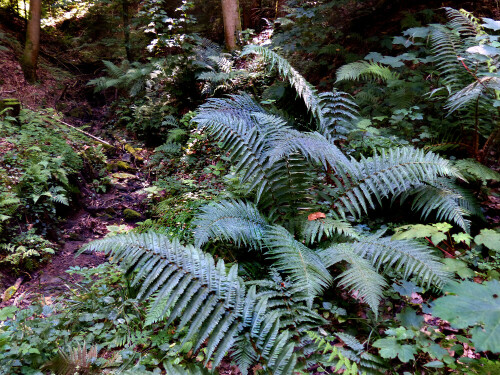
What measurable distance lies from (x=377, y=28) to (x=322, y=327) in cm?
462

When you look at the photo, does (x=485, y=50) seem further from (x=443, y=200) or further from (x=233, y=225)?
(x=233, y=225)

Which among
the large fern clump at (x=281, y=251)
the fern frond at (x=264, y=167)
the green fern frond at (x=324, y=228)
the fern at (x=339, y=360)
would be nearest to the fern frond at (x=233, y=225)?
the large fern clump at (x=281, y=251)

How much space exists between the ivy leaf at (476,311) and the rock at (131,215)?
382cm

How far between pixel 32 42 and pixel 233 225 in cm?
758

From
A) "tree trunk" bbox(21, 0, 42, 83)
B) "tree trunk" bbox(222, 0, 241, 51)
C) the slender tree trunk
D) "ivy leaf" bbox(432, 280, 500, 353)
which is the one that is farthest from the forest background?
the slender tree trunk

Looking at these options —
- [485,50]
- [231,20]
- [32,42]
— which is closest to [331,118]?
[485,50]

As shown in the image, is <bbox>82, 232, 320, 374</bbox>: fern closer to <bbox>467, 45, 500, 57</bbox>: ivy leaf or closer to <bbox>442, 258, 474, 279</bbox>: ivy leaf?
<bbox>442, 258, 474, 279</bbox>: ivy leaf

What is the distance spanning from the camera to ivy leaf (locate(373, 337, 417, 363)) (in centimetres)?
134

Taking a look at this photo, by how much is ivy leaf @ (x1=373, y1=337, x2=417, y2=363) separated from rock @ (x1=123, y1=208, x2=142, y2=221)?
351 cm

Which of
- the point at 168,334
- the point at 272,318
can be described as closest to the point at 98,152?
the point at 168,334

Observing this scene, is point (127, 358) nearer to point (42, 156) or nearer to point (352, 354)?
point (352, 354)

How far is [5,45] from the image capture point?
279 inches

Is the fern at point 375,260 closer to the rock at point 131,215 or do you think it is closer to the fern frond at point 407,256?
the fern frond at point 407,256

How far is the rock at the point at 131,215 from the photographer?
13.6 ft
